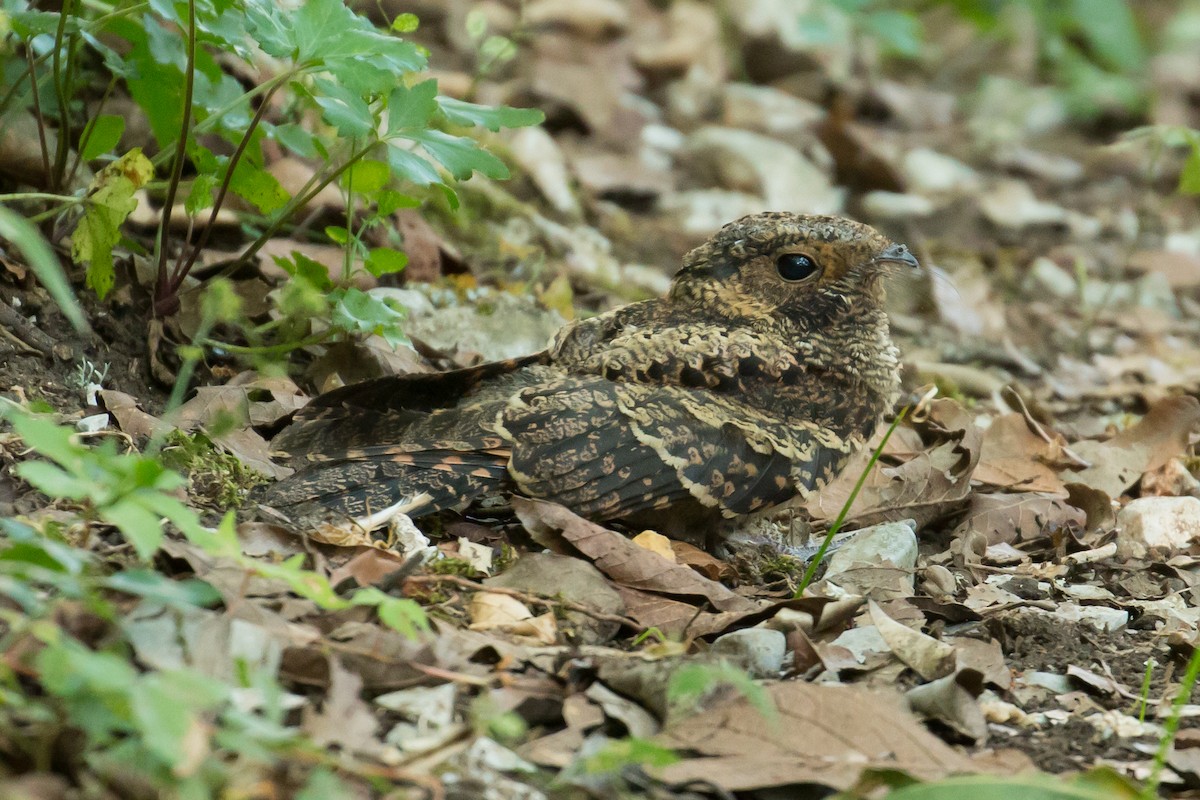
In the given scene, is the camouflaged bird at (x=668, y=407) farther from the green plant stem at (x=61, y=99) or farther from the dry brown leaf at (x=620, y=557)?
the green plant stem at (x=61, y=99)

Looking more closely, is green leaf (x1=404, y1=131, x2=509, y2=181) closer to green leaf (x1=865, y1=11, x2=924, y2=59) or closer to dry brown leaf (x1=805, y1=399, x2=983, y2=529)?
dry brown leaf (x1=805, y1=399, x2=983, y2=529)

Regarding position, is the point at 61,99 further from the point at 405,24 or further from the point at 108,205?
the point at 405,24

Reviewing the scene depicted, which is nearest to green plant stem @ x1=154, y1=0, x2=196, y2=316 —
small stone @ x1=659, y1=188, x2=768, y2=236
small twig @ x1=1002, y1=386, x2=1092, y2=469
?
small twig @ x1=1002, y1=386, x2=1092, y2=469

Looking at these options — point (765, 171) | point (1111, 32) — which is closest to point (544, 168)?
point (765, 171)

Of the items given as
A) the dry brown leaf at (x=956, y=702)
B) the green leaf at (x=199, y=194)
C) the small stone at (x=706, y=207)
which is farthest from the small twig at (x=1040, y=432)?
the green leaf at (x=199, y=194)

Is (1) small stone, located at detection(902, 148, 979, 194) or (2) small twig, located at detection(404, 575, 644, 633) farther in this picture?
(1) small stone, located at detection(902, 148, 979, 194)
